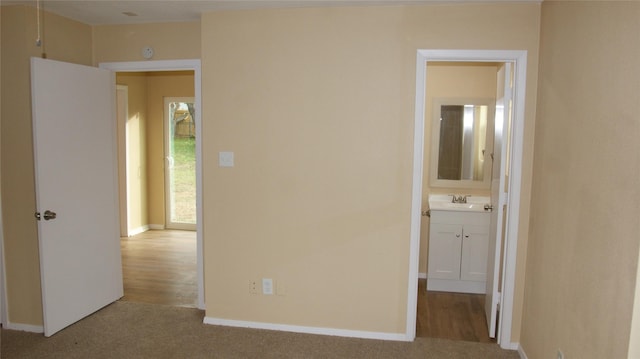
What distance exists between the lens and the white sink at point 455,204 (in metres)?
4.03

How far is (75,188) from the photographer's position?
328cm

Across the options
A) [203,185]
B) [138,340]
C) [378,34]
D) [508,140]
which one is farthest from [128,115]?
[508,140]

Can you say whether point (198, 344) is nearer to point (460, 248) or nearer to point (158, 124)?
point (460, 248)

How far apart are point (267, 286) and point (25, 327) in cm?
191

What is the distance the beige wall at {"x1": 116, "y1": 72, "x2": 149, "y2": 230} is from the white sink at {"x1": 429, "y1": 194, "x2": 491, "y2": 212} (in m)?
4.38

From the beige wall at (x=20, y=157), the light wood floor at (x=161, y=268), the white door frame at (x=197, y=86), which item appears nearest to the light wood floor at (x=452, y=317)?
the white door frame at (x=197, y=86)

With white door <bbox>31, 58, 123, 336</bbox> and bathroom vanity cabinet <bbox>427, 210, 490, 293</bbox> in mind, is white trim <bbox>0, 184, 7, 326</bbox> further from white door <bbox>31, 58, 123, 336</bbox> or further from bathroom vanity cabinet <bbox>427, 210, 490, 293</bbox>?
bathroom vanity cabinet <bbox>427, 210, 490, 293</bbox>

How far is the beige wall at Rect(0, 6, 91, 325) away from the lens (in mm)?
3080

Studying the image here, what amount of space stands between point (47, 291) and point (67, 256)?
0.28 metres

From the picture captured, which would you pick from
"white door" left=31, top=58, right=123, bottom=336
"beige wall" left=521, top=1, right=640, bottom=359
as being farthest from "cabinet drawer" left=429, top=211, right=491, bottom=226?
"white door" left=31, top=58, right=123, bottom=336

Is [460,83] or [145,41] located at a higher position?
[145,41]

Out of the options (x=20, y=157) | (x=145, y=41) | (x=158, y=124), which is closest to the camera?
(x=20, y=157)

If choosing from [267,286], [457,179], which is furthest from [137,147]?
[457,179]

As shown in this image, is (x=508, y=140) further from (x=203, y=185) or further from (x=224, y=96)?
(x=203, y=185)
